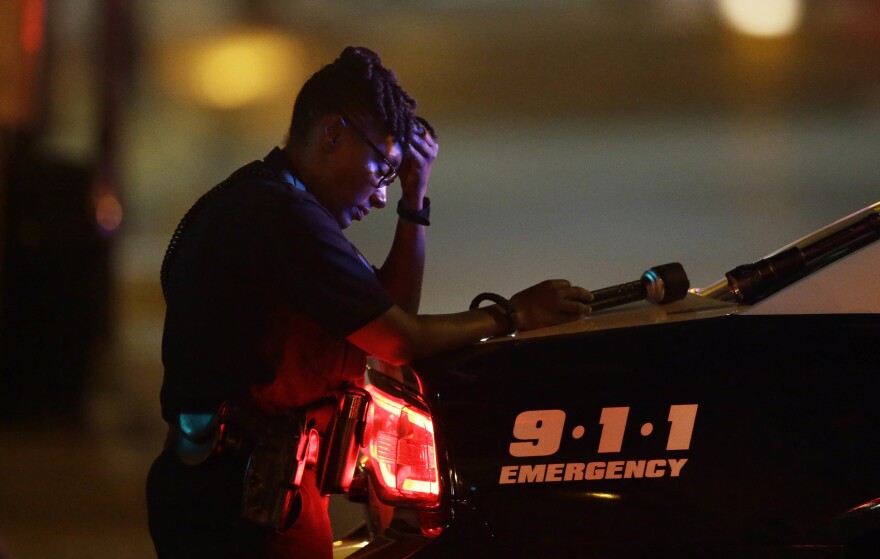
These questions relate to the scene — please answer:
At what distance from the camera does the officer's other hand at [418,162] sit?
2152 millimetres

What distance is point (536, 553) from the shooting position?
Result: 1.61 meters

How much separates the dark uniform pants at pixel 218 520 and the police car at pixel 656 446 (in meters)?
0.19

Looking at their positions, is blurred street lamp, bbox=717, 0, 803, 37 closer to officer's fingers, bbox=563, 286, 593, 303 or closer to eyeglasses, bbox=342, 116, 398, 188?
eyeglasses, bbox=342, 116, 398, 188

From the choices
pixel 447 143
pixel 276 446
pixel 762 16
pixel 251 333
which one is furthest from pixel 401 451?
pixel 762 16

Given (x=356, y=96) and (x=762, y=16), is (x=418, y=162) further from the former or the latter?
(x=762, y=16)

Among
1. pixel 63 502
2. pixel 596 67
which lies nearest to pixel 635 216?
pixel 596 67

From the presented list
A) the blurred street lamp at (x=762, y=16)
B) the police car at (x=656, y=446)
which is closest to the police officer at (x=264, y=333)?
the police car at (x=656, y=446)

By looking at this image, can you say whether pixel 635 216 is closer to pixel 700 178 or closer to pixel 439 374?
pixel 700 178

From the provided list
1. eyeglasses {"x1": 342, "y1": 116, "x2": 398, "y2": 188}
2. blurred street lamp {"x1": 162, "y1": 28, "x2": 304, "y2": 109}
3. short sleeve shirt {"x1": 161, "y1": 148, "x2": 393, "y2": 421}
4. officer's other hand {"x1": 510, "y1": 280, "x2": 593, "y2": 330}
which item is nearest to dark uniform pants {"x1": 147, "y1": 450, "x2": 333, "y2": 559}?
short sleeve shirt {"x1": 161, "y1": 148, "x2": 393, "y2": 421}

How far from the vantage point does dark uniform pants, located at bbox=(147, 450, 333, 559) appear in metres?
1.78

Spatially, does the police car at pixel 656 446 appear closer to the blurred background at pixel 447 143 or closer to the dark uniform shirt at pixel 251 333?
the dark uniform shirt at pixel 251 333

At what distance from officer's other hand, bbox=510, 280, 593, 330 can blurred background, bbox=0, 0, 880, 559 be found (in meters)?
3.43

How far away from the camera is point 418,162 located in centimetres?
219

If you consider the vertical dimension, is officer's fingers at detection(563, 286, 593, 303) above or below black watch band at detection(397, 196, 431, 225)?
below
